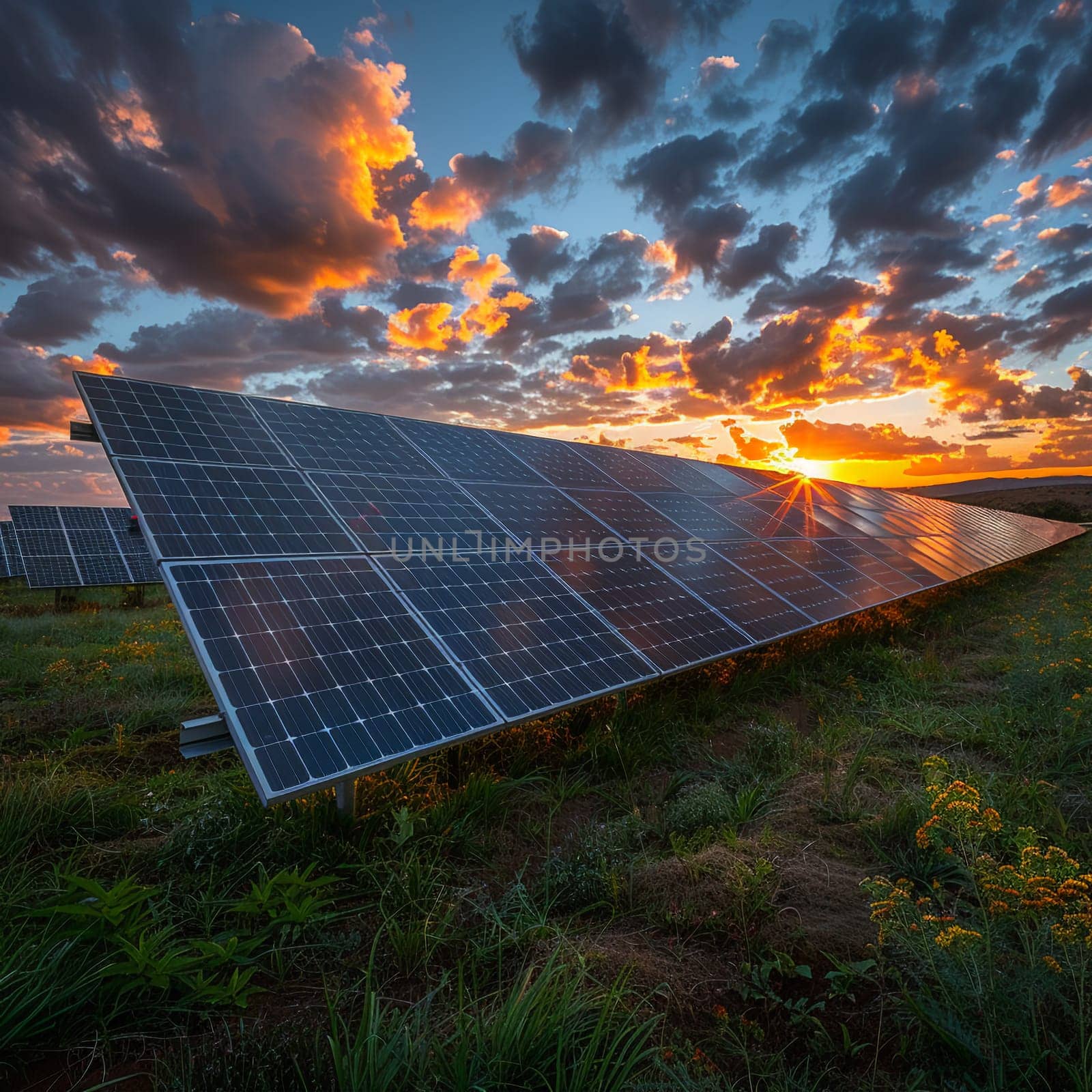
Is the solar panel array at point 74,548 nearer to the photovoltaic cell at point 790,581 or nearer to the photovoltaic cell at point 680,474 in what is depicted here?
the photovoltaic cell at point 680,474

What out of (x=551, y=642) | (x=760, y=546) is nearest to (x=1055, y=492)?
(x=760, y=546)

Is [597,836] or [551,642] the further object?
[551,642]

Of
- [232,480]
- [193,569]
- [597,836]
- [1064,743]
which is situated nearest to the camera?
[597,836]

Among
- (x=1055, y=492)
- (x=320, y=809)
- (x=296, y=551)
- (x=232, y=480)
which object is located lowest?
(x=1055, y=492)

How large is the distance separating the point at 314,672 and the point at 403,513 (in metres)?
3.50

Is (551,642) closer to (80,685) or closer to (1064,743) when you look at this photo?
(1064,743)

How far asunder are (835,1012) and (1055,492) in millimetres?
116760

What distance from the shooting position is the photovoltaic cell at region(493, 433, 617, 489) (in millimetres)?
12623

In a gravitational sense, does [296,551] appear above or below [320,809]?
above

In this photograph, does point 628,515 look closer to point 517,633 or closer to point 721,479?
point 517,633

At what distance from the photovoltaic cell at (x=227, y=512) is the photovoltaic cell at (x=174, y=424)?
12.6 inches

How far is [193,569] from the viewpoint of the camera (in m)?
5.50

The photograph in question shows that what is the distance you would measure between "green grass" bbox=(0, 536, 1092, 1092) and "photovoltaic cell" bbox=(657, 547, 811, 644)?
1.35 m

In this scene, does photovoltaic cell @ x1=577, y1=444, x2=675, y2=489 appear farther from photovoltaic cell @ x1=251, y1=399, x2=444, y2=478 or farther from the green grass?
the green grass
